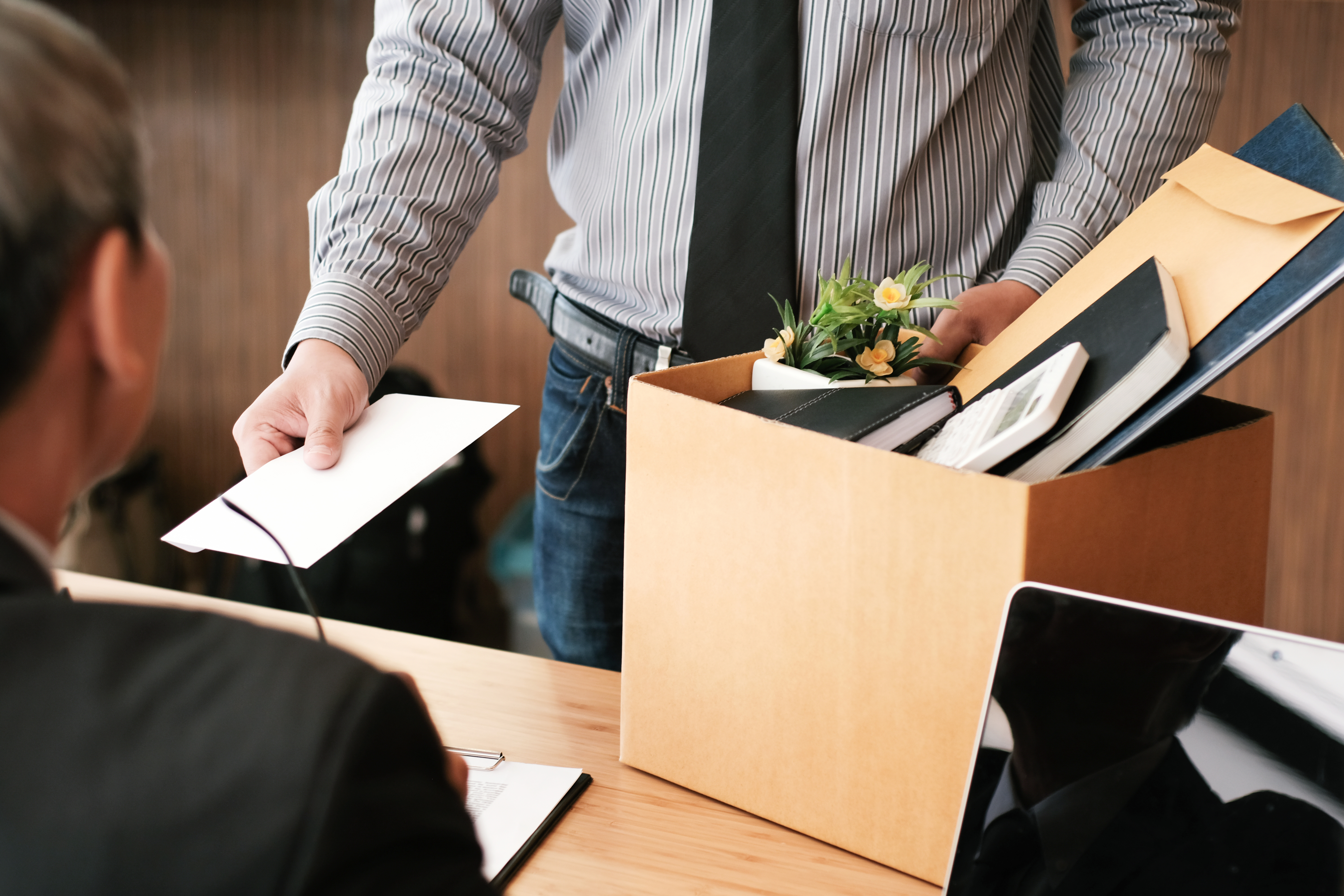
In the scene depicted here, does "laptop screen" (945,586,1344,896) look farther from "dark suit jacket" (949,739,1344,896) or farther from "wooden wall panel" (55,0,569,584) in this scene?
"wooden wall panel" (55,0,569,584)

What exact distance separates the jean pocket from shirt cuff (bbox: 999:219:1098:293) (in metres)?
0.45

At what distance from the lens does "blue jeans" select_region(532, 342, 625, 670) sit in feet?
3.51

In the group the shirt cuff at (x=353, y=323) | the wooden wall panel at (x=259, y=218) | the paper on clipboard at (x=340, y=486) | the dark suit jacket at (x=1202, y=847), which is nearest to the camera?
the dark suit jacket at (x=1202, y=847)

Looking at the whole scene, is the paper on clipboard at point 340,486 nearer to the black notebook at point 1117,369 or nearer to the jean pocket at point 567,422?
the jean pocket at point 567,422

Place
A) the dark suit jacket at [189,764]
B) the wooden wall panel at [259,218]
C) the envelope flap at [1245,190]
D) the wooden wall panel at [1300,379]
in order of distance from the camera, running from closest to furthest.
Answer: the dark suit jacket at [189,764]
the envelope flap at [1245,190]
the wooden wall panel at [1300,379]
the wooden wall panel at [259,218]

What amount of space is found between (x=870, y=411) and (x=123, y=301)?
1.35 feet

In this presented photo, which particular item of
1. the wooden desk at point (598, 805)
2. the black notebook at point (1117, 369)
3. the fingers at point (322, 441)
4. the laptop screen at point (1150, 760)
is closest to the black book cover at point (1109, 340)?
the black notebook at point (1117, 369)

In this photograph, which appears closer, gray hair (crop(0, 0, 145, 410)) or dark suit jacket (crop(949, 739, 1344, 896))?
gray hair (crop(0, 0, 145, 410))

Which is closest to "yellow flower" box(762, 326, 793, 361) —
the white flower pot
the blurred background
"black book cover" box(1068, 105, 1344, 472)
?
the white flower pot

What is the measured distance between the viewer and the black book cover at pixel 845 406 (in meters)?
0.58

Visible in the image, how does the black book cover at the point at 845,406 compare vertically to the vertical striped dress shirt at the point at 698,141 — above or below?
below

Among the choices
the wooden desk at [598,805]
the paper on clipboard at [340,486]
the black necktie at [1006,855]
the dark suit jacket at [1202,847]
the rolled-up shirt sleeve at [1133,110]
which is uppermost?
the rolled-up shirt sleeve at [1133,110]

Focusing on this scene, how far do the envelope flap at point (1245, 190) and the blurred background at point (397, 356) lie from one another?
152 cm

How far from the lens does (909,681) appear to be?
554 mm
